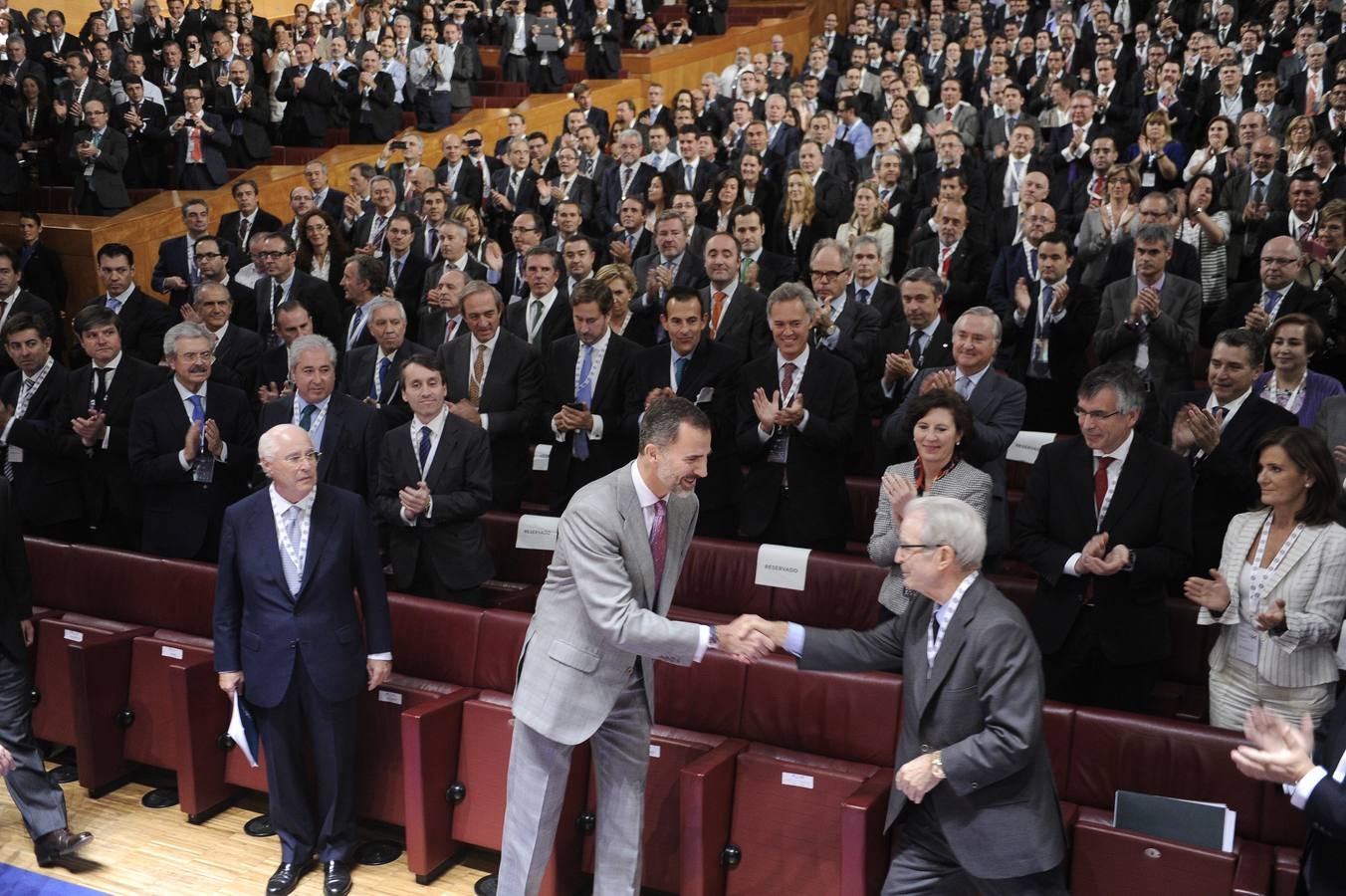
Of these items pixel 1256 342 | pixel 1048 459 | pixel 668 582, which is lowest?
pixel 668 582

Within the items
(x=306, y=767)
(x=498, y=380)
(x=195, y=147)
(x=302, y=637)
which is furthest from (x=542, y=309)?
(x=195, y=147)

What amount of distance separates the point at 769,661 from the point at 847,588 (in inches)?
29.0

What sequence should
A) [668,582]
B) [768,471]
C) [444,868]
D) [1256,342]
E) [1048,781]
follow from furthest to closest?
[768,471]
[1256,342]
[444,868]
[668,582]
[1048,781]

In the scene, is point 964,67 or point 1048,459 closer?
point 1048,459

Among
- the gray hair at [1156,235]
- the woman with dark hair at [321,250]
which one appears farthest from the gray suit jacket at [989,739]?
the woman with dark hair at [321,250]

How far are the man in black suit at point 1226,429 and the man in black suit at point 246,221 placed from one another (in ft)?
20.3

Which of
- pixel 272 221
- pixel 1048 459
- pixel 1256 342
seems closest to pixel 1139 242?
pixel 1256 342

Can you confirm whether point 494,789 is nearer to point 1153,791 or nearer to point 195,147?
point 1153,791

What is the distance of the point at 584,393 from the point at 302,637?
1.89 metres

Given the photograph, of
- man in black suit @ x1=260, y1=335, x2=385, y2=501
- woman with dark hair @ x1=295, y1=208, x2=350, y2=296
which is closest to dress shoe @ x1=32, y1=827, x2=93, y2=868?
man in black suit @ x1=260, y1=335, x2=385, y2=501

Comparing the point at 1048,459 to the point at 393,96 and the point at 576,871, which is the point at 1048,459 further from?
the point at 393,96

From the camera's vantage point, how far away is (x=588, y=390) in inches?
205

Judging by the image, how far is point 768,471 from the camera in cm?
471

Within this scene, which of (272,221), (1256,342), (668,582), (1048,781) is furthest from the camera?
(272,221)
